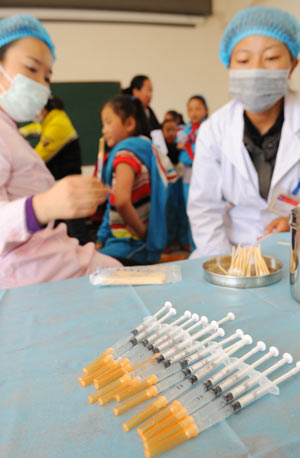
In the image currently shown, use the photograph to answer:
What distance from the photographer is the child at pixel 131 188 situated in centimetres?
188

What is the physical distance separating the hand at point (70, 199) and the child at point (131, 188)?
915 mm

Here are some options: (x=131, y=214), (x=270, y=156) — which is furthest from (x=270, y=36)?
(x=131, y=214)

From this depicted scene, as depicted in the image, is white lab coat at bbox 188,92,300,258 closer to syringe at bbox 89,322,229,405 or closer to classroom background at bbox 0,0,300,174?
syringe at bbox 89,322,229,405

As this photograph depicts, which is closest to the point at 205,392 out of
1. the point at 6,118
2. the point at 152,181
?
the point at 6,118

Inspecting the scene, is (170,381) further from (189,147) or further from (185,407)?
(189,147)

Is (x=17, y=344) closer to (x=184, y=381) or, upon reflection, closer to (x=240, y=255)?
(x=184, y=381)

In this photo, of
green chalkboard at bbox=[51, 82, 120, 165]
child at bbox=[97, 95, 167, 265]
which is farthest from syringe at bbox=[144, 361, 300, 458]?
green chalkboard at bbox=[51, 82, 120, 165]

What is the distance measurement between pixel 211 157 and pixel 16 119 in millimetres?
809

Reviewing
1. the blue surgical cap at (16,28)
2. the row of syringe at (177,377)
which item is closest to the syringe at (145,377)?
the row of syringe at (177,377)

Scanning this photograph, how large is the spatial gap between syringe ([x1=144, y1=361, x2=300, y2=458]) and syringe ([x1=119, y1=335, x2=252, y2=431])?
36mm

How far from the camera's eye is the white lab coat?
4.69ft

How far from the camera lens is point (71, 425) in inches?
17.6

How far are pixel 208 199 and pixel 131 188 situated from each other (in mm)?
478

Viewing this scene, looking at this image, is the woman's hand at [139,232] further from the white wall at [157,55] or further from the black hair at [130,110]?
the white wall at [157,55]
